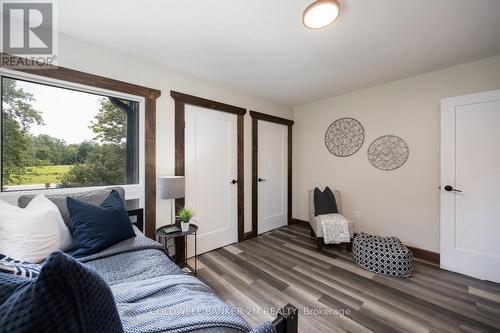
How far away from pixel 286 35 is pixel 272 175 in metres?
2.35

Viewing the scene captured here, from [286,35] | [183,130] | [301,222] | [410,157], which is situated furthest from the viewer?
[301,222]

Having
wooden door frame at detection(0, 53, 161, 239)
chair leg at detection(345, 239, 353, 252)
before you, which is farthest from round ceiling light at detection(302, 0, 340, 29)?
chair leg at detection(345, 239, 353, 252)

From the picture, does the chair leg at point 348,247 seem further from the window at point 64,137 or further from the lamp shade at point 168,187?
the window at point 64,137

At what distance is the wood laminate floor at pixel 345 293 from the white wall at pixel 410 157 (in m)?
0.57

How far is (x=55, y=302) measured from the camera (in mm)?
348

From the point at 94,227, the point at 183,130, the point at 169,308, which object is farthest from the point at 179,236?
the point at 169,308

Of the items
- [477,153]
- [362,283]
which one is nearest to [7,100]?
[362,283]

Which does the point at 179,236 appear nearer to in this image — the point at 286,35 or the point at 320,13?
the point at 286,35

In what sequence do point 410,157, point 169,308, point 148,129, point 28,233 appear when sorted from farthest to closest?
point 410,157
point 148,129
point 28,233
point 169,308

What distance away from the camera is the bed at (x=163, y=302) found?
0.69 m

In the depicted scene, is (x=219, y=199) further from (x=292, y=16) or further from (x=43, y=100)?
(x=292, y=16)

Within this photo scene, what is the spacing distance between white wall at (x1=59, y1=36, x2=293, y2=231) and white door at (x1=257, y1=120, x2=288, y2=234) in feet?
1.04

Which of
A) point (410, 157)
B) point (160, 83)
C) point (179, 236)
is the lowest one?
point (179, 236)

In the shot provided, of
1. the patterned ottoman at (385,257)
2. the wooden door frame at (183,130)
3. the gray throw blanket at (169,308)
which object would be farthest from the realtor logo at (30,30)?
the patterned ottoman at (385,257)
